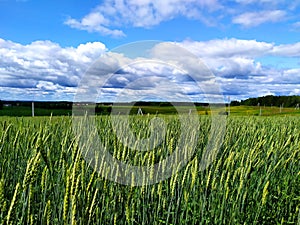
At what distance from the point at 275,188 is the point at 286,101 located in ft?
191

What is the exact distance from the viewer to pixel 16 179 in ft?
6.66

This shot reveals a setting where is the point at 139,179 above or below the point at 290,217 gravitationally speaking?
above

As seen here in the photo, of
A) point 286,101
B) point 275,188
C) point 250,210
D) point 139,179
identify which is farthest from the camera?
point 286,101

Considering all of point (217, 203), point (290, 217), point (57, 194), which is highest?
point (57, 194)

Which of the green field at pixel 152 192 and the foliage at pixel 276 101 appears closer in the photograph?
the green field at pixel 152 192

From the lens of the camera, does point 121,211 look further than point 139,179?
No

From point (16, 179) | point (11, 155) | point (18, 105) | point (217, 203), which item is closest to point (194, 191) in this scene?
point (217, 203)

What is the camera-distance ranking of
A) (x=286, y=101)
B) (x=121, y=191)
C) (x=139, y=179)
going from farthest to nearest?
(x=286, y=101), (x=139, y=179), (x=121, y=191)

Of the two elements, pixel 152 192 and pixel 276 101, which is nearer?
pixel 152 192

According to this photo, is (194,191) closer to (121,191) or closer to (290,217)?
(121,191)

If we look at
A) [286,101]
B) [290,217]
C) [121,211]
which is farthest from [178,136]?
[286,101]

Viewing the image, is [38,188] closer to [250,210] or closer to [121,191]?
[121,191]

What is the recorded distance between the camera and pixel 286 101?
2215 inches

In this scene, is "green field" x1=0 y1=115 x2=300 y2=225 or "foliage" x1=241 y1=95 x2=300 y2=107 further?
"foliage" x1=241 y1=95 x2=300 y2=107
